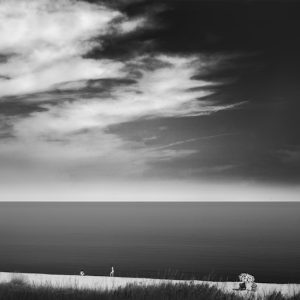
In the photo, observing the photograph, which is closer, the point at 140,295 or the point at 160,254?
the point at 140,295

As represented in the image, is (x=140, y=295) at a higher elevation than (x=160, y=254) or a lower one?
higher

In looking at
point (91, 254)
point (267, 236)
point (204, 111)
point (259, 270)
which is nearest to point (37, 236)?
point (91, 254)

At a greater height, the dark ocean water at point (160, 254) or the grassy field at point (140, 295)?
the grassy field at point (140, 295)

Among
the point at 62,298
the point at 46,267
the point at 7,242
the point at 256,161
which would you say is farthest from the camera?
the point at 7,242

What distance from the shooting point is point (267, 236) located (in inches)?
2844

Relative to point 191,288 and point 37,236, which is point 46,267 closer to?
point 37,236

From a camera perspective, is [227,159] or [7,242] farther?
[227,159]

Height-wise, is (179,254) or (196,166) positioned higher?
(196,166)

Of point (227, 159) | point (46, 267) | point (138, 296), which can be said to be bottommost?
point (46, 267)

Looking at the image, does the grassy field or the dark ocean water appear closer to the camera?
the grassy field

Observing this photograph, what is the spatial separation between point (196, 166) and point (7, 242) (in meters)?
33.0

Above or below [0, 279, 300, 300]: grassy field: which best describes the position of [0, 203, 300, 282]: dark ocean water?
below

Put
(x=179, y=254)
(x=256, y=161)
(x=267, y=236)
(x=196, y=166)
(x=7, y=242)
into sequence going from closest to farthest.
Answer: (x=179, y=254) → (x=196, y=166) → (x=256, y=161) → (x=7, y=242) → (x=267, y=236)

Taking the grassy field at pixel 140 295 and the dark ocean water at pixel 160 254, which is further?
the dark ocean water at pixel 160 254
